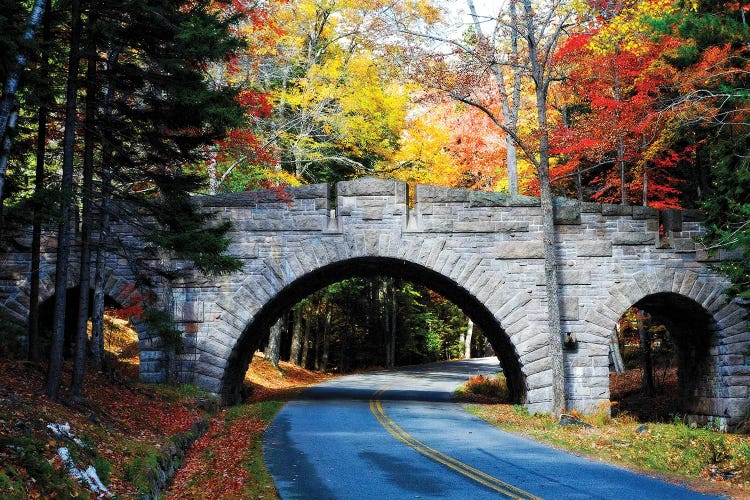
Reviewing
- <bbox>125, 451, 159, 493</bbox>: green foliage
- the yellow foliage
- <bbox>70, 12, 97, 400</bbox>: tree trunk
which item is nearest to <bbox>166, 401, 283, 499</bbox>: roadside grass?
<bbox>125, 451, 159, 493</bbox>: green foliage

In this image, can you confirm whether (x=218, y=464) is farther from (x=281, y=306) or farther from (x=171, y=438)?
(x=281, y=306)

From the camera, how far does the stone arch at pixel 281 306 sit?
660 inches

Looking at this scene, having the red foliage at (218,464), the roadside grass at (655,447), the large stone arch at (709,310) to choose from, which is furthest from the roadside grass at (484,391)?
the red foliage at (218,464)

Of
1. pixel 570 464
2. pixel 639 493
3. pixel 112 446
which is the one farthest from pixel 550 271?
pixel 112 446

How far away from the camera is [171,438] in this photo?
10023 millimetres

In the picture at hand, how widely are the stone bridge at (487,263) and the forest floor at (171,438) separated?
5.47 feet

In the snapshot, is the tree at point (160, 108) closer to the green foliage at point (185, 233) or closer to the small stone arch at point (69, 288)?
the green foliage at point (185, 233)

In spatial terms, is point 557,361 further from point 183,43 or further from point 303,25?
point 303,25

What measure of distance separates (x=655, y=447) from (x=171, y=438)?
7.52 m

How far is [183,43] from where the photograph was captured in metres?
9.98

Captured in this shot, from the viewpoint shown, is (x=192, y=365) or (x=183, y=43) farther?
(x=192, y=365)

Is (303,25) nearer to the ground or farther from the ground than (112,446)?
farther from the ground

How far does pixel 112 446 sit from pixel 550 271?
35.6 feet

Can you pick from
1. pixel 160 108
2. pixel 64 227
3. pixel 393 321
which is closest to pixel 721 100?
pixel 160 108
